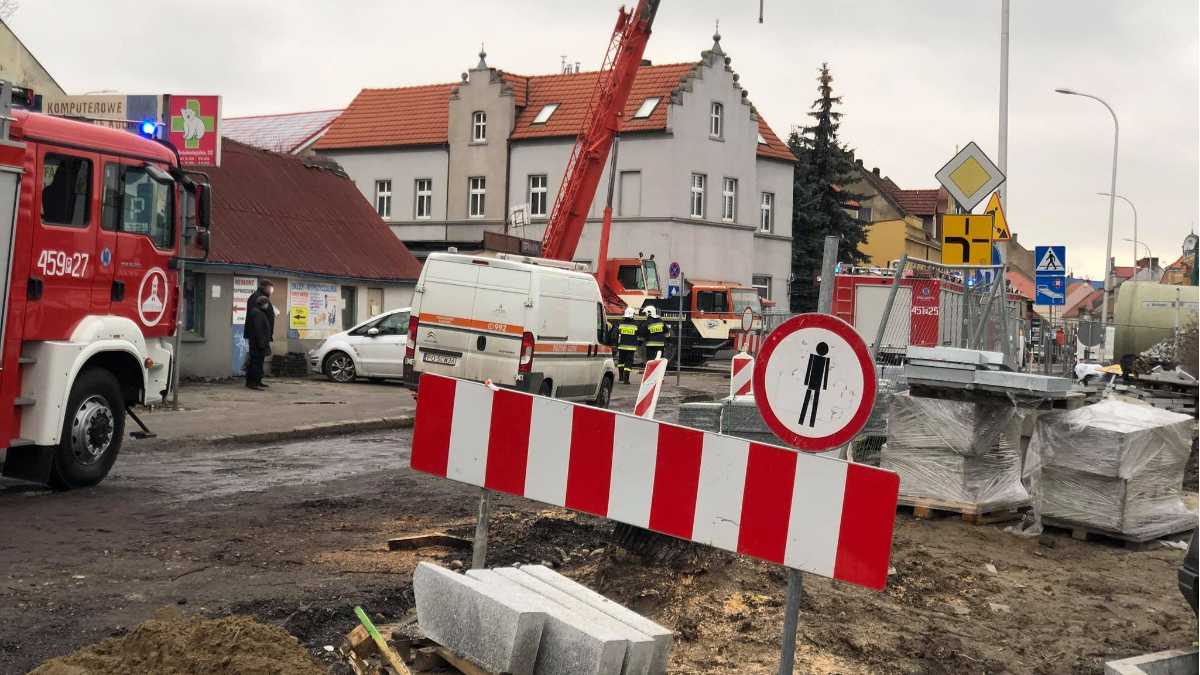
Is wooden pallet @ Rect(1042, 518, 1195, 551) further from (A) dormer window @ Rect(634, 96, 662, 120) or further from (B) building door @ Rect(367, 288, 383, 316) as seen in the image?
(A) dormer window @ Rect(634, 96, 662, 120)

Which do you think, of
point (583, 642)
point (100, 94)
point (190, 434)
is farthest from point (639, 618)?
point (100, 94)

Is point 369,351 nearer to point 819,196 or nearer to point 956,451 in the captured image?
point 956,451

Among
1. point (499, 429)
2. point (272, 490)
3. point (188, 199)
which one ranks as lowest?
point (272, 490)

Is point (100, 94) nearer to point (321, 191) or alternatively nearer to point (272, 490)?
point (272, 490)

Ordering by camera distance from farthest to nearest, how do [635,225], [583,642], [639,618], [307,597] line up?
[635,225] < [307,597] < [639,618] < [583,642]

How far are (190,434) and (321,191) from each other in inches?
630

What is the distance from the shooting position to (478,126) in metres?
47.8

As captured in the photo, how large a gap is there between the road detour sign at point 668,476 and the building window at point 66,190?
217 inches

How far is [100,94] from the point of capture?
16453 mm

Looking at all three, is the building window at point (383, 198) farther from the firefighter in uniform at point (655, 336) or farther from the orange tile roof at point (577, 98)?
the firefighter in uniform at point (655, 336)

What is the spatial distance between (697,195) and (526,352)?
99.6 feet

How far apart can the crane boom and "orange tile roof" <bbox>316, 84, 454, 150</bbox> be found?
68.5ft

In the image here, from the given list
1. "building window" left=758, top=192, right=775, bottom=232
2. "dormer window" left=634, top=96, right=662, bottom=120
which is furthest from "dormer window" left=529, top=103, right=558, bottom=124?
"building window" left=758, top=192, right=775, bottom=232

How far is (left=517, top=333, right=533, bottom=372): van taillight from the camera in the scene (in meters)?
15.8
